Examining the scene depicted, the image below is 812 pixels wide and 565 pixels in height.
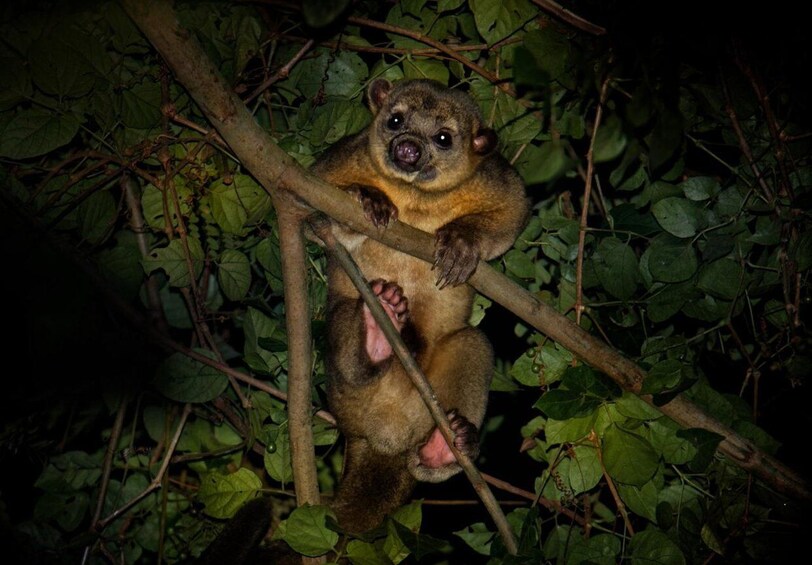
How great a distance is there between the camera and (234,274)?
3539 millimetres

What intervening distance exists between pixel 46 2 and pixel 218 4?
2.64 feet

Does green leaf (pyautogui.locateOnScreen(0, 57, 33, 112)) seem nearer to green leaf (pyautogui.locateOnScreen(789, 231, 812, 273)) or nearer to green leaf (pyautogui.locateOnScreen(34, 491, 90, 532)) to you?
green leaf (pyautogui.locateOnScreen(34, 491, 90, 532))

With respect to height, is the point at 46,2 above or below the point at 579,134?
above

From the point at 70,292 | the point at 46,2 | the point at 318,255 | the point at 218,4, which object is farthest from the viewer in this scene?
the point at 318,255

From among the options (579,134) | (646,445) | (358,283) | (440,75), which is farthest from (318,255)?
(646,445)

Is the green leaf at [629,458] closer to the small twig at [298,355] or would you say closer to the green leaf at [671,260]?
the green leaf at [671,260]

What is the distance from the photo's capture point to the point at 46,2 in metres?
3.04

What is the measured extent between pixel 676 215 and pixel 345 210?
1.72 m

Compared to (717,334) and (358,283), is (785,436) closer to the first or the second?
(717,334)

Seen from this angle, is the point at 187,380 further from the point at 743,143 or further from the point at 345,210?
the point at 743,143

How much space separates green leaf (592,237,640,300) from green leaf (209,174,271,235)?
1.82m

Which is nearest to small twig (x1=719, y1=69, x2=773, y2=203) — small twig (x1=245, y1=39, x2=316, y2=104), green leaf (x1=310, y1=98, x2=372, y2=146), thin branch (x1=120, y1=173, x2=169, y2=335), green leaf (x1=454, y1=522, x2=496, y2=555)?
green leaf (x1=310, y1=98, x2=372, y2=146)

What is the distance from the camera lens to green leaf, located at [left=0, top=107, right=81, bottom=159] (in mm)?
2975

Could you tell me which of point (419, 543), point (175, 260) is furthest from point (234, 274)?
point (419, 543)
